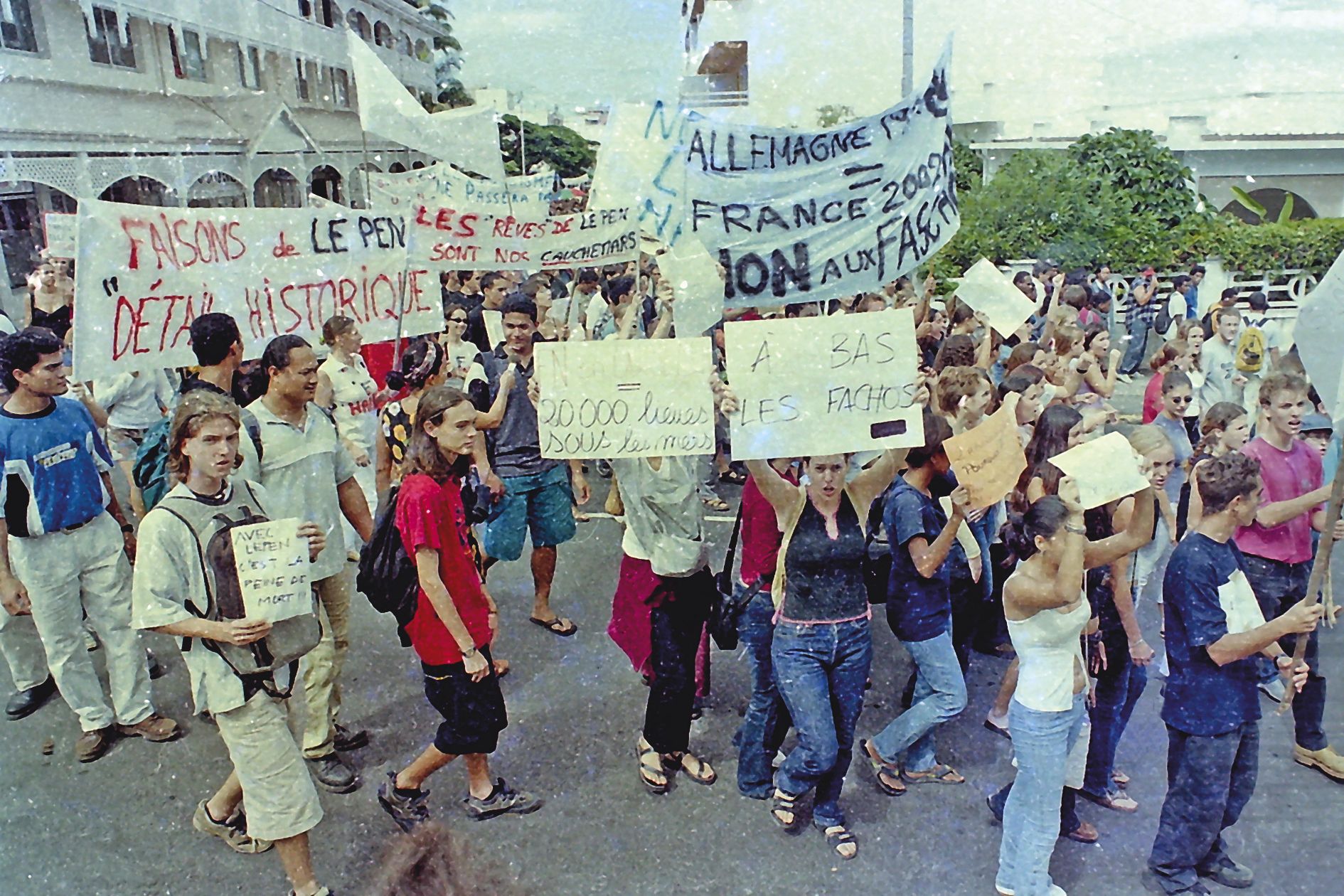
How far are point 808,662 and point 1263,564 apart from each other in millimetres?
1971

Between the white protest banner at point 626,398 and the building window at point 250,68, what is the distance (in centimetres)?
2021

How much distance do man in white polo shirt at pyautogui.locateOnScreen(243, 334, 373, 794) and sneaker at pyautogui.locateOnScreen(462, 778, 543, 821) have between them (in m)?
0.57

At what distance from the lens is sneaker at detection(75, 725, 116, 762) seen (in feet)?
13.7

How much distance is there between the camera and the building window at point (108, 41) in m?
15.2

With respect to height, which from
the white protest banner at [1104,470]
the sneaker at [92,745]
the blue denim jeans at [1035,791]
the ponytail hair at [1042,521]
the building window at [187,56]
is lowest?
the sneaker at [92,745]

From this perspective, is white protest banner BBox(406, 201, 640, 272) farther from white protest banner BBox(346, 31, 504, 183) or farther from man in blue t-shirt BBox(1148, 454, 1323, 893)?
man in blue t-shirt BBox(1148, 454, 1323, 893)

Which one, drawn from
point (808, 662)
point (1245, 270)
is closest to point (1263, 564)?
point (808, 662)

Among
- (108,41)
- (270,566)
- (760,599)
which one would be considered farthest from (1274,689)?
(108,41)

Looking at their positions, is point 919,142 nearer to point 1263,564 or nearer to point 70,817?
point 1263,564

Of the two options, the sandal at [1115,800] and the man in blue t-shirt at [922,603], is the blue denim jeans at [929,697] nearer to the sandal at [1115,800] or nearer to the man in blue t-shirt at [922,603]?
the man in blue t-shirt at [922,603]

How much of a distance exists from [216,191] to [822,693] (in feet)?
62.2

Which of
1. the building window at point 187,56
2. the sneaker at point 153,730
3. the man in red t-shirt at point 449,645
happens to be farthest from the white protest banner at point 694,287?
the building window at point 187,56

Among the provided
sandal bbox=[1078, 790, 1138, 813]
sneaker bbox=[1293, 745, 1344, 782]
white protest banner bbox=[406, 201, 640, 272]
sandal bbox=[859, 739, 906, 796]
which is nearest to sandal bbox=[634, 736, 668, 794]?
sandal bbox=[859, 739, 906, 796]

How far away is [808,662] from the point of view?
3414 mm
